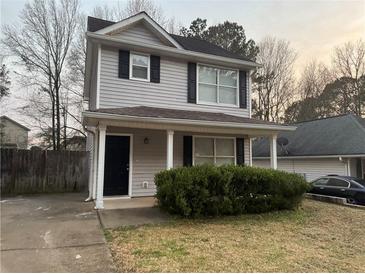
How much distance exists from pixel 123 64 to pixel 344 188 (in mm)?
9551

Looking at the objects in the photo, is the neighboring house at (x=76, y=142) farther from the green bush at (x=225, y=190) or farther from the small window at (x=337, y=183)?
the small window at (x=337, y=183)

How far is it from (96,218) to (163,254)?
301 cm

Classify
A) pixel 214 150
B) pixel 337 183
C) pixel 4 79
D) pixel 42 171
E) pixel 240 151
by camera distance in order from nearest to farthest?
1. pixel 214 150
2. pixel 337 183
3. pixel 240 151
4. pixel 42 171
5. pixel 4 79

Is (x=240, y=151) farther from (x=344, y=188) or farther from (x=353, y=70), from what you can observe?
(x=353, y=70)

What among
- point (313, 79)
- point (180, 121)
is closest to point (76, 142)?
point (180, 121)

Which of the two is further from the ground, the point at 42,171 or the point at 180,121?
the point at 180,121

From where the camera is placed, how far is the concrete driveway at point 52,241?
433 cm

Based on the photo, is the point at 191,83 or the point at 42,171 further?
the point at 42,171

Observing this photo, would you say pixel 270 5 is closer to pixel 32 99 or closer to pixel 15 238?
pixel 15 238

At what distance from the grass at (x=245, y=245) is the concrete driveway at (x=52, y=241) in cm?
34

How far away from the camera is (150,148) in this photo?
35.8ft

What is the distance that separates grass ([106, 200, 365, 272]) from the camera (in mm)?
4523

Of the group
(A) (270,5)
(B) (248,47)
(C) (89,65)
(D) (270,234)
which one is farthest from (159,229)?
(B) (248,47)

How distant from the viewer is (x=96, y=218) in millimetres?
7324
